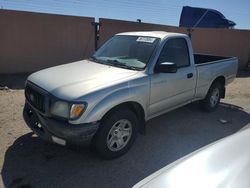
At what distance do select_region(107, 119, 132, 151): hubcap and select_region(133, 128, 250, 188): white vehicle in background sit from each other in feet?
5.87

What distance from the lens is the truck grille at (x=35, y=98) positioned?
3770 mm

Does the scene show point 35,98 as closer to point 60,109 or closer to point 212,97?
point 60,109

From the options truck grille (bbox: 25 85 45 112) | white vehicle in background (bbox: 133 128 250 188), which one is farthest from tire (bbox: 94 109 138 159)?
white vehicle in background (bbox: 133 128 250 188)

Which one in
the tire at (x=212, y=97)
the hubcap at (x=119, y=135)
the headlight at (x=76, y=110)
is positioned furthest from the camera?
the tire at (x=212, y=97)

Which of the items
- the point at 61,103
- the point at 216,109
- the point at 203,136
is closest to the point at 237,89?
the point at 216,109

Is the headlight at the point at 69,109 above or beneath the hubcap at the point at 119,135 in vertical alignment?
above

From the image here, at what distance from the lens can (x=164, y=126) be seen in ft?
17.9

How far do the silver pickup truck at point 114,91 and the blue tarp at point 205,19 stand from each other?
13.3 meters

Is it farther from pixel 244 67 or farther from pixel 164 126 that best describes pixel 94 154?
pixel 244 67

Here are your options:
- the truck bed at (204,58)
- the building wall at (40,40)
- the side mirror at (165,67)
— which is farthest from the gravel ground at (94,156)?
the building wall at (40,40)

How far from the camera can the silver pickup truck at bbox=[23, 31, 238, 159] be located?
351 centimetres

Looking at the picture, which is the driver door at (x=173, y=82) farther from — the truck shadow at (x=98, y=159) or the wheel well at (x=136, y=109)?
the truck shadow at (x=98, y=159)

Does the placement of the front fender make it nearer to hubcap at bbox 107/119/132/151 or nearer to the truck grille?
hubcap at bbox 107/119/132/151

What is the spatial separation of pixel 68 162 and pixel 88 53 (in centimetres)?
753
